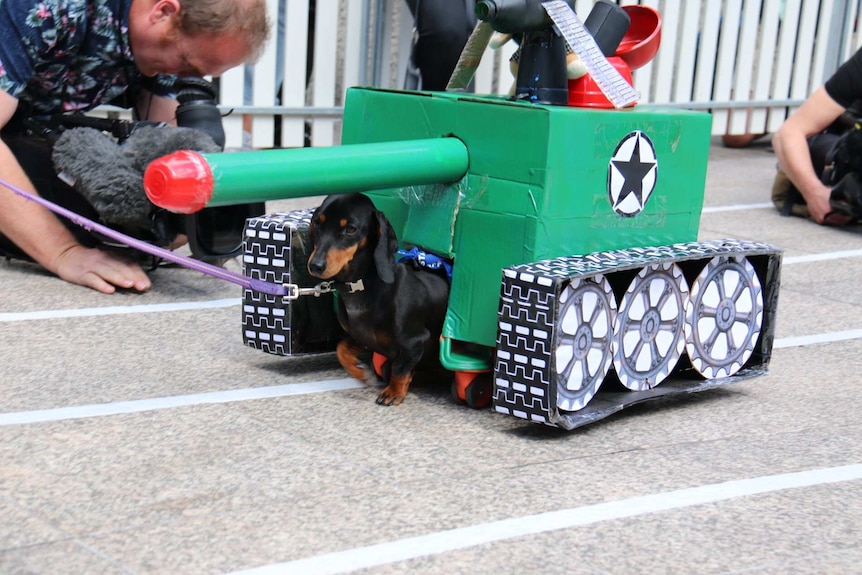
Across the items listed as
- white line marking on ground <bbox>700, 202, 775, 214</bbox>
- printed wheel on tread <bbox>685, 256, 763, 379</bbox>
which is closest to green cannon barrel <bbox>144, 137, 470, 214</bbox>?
printed wheel on tread <bbox>685, 256, 763, 379</bbox>

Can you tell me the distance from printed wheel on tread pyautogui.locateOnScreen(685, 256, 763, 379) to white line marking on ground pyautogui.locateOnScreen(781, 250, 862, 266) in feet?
4.79

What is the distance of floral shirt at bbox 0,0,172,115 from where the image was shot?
2850 millimetres

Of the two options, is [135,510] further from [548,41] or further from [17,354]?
[548,41]

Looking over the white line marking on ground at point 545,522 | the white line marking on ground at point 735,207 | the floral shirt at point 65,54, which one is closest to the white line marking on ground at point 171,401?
the white line marking on ground at point 545,522

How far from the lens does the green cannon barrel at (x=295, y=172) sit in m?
1.94

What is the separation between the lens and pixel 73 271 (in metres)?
3.12

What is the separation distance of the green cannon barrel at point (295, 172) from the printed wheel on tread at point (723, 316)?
0.61 m

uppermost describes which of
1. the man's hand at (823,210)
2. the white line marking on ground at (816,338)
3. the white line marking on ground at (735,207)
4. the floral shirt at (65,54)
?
the floral shirt at (65,54)

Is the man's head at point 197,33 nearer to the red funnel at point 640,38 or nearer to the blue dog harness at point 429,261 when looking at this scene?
the blue dog harness at point 429,261

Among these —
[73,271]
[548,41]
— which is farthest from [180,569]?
[73,271]

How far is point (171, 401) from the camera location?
2354 millimetres

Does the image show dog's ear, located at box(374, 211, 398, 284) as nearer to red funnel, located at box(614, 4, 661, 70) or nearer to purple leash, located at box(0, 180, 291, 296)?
purple leash, located at box(0, 180, 291, 296)

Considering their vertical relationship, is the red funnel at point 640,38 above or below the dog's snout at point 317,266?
above

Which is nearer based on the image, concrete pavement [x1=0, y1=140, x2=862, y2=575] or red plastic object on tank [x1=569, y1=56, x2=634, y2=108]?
concrete pavement [x1=0, y1=140, x2=862, y2=575]
